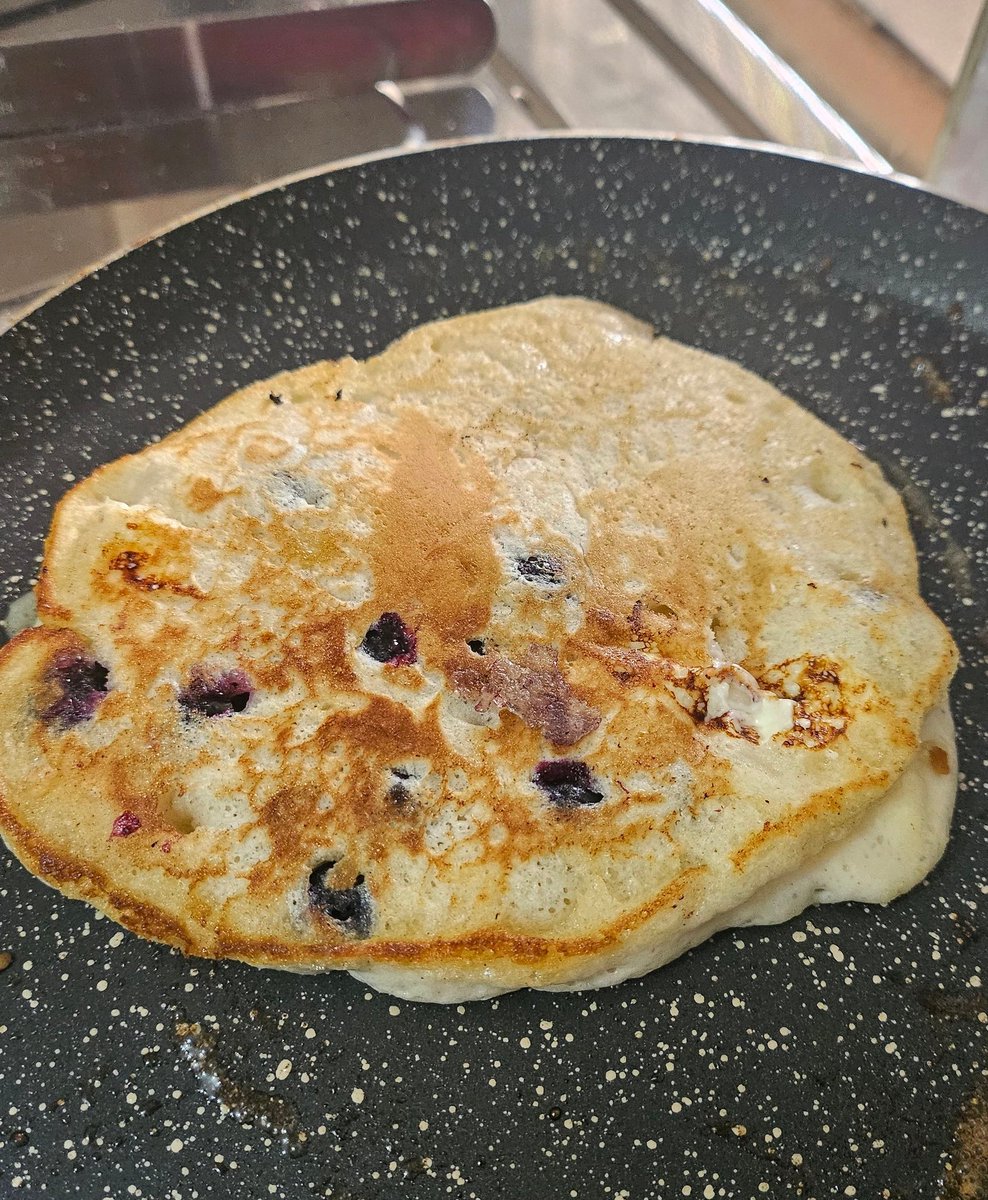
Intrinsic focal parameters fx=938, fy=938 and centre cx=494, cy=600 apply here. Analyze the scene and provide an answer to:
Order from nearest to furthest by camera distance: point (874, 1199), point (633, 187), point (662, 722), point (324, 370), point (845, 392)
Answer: point (874, 1199)
point (662, 722)
point (324, 370)
point (845, 392)
point (633, 187)

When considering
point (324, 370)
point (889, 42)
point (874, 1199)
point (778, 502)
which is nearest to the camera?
point (874, 1199)

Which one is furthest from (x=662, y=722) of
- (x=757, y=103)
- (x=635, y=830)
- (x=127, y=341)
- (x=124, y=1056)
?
(x=757, y=103)

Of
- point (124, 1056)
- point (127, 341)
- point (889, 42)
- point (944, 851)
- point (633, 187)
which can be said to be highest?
point (889, 42)

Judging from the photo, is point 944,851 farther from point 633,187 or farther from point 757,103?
point 757,103

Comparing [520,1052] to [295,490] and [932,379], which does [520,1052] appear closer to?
[295,490]

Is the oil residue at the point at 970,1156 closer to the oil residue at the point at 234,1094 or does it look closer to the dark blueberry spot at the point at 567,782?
the dark blueberry spot at the point at 567,782

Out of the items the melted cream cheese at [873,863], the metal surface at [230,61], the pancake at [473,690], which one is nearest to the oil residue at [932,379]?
the pancake at [473,690]
